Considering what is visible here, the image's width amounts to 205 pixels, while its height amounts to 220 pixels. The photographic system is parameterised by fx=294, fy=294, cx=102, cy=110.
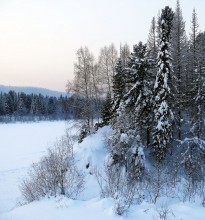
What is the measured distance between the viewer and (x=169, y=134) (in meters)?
28.1

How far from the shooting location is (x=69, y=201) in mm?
11938

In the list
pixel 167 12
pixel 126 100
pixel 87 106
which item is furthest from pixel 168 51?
pixel 87 106

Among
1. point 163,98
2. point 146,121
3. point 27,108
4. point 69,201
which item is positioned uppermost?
point 27,108

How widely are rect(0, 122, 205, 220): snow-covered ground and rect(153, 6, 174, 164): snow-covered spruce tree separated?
638 centimetres

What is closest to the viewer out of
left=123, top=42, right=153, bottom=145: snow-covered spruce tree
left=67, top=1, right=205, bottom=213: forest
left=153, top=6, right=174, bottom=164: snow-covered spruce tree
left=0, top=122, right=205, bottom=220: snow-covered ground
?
left=0, top=122, right=205, bottom=220: snow-covered ground

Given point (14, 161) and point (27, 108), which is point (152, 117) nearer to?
point (14, 161)

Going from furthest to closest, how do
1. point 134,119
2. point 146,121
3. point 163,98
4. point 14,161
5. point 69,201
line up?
point 14,161 → point 146,121 → point 134,119 → point 163,98 → point 69,201

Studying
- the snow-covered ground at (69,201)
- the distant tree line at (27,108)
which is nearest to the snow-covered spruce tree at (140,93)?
the snow-covered ground at (69,201)

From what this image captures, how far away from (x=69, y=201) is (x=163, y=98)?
17.7 meters

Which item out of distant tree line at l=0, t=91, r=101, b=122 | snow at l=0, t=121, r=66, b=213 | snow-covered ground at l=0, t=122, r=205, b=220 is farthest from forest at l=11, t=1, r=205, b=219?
distant tree line at l=0, t=91, r=101, b=122

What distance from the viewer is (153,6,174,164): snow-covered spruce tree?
Result: 27.4 metres

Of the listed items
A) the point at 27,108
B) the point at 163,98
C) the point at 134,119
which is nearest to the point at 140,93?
the point at 134,119

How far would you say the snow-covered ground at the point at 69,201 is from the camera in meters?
9.80

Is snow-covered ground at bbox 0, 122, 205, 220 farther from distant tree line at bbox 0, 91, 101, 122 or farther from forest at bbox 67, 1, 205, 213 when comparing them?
distant tree line at bbox 0, 91, 101, 122
